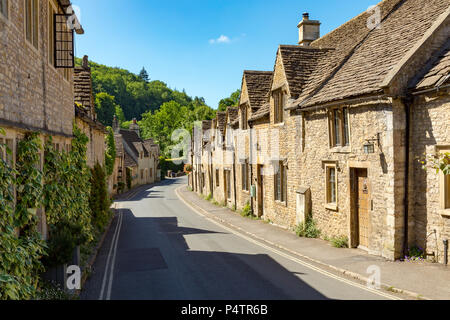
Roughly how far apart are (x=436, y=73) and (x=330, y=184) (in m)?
5.84

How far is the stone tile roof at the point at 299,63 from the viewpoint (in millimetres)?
19000

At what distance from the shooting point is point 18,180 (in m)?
8.05

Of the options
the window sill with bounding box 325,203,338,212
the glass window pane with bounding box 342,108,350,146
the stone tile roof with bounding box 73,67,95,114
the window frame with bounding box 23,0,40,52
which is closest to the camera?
the window frame with bounding box 23,0,40,52

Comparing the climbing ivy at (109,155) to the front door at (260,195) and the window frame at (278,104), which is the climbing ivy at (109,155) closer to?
the front door at (260,195)

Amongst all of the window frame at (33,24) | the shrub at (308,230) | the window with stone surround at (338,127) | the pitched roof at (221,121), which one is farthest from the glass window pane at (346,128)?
the pitched roof at (221,121)

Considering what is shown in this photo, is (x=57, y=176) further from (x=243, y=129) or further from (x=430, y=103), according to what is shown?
(x=243, y=129)

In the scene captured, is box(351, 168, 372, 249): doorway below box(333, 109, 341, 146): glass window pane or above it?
below

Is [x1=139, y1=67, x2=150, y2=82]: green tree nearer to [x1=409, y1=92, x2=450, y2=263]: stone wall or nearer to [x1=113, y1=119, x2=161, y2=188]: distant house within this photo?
[x1=113, y1=119, x2=161, y2=188]: distant house

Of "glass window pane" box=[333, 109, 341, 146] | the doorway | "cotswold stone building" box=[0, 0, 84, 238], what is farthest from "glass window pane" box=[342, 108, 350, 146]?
"cotswold stone building" box=[0, 0, 84, 238]

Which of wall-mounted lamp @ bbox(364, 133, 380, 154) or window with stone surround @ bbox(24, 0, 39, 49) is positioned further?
wall-mounted lamp @ bbox(364, 133, 380, 154)

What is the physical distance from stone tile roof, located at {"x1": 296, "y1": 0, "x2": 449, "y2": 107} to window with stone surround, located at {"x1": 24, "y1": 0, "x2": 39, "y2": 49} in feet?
32.0

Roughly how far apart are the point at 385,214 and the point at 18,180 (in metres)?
10.3

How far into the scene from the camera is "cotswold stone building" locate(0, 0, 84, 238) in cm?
757
